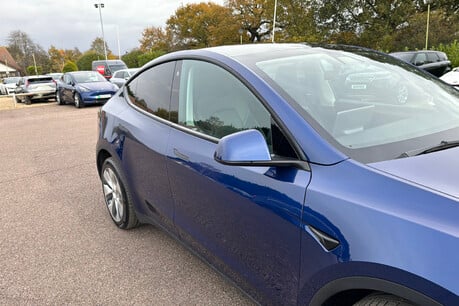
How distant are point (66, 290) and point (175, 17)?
62062 millimetres

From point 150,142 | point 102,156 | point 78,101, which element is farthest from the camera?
point 78,101

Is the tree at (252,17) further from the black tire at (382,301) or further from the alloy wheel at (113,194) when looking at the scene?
the black tire at (382,301)

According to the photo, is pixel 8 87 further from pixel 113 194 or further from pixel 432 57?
pixel 113 194

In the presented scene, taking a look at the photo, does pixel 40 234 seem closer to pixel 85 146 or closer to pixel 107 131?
pixel 107 131

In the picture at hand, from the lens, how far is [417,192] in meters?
1.39

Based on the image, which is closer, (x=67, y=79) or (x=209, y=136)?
(x=209, y=136)

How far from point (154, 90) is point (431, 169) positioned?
2.07 meters

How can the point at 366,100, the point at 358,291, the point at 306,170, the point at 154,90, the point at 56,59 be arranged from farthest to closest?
1. the point at 56,59
2. the point at 154,90
3. the point at 366,100
4. the point at 306,170
5. the point at 358,291

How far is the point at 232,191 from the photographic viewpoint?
1988mm

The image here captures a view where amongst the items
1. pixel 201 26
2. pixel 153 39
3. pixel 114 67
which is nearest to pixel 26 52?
pixel 153 39

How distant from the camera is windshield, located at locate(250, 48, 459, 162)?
1.82 meters

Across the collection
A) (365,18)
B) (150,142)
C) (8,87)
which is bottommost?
(8,87)

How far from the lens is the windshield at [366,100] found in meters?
1.82

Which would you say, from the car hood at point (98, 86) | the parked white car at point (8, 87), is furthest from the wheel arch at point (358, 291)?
the parked white car at point (8, 87)
